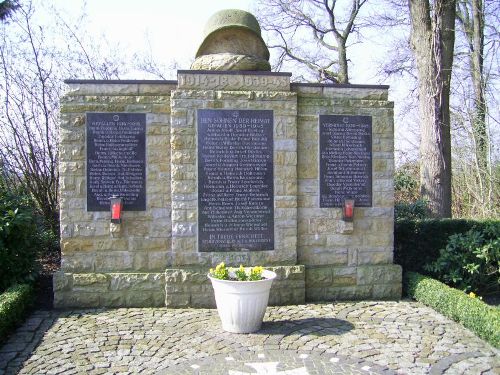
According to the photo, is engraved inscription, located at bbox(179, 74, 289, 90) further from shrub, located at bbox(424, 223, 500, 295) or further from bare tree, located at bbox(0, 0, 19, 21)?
bare tree, located at bbox(0, 0, 19, 21)

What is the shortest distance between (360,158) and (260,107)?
1550mm

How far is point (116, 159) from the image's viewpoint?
5.76m

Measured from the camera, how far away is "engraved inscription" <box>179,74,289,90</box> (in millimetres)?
5785

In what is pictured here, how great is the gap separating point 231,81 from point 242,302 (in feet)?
9.36

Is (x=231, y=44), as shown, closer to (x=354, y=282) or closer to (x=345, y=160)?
(x=345, y=160)

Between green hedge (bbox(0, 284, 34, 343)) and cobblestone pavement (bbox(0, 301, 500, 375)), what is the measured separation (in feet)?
0.44

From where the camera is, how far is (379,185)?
20.1 ft

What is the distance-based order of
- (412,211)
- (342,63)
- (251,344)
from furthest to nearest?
(342,63), (412,211), (251,344)

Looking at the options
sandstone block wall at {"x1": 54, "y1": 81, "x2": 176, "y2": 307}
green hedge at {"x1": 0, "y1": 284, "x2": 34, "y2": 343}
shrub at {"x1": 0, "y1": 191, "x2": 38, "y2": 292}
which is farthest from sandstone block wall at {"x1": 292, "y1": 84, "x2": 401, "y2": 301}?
shrub at {"x1": 0, "y1": 191, "x2": 38, "y2": 292}

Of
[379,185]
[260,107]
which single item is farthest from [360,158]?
[260,107]

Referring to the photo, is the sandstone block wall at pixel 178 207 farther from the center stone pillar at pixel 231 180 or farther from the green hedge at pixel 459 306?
the green hedge at pixel 459 306

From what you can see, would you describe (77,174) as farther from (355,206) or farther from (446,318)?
(446,318)

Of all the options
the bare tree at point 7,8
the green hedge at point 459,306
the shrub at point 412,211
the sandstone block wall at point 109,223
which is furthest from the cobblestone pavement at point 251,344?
the bare tree at point 7,8

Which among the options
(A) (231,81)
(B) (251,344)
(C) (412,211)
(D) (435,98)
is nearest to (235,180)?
(A) (231,81)
